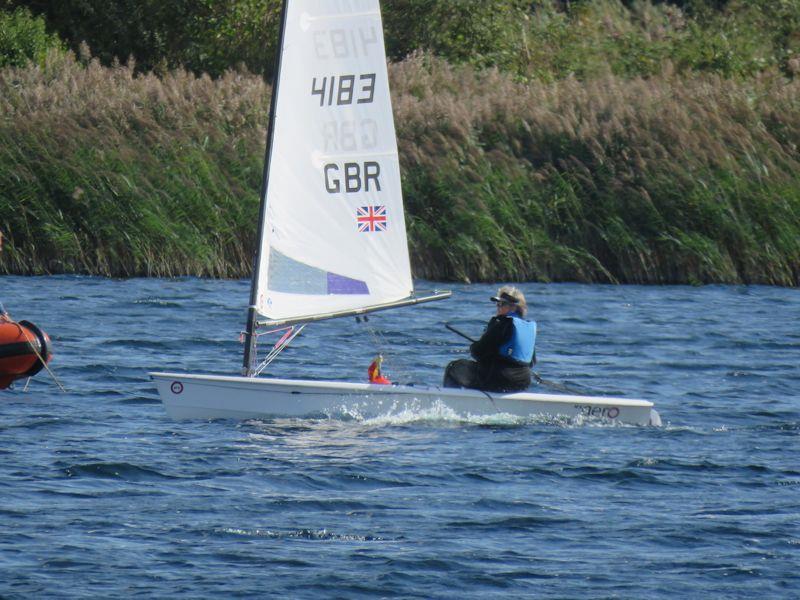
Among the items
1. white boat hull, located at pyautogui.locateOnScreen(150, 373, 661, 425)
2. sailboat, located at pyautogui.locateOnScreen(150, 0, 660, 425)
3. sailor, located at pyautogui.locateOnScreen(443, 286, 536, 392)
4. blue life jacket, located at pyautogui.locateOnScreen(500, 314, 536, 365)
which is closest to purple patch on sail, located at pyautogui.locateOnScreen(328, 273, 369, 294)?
sailboat, located at pyautogui.locateOnScreen(150, 0, 660, 425)

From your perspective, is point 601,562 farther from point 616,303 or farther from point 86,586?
point 616,303

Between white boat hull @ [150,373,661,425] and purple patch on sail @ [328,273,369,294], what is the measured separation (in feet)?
Answer: 3.66

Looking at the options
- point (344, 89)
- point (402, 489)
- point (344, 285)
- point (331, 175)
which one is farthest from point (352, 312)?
point (402, 489)

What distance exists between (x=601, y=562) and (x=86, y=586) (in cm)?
284

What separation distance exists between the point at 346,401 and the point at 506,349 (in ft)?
4.37

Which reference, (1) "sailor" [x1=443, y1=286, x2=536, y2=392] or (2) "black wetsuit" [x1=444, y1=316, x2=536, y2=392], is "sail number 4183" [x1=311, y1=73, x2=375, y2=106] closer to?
(1) "sailor" [x1=443, y1=286, x2=536, y2=392]

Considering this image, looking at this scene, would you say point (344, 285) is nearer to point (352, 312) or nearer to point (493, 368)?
point (352, 312)

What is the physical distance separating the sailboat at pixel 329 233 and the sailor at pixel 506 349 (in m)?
0.18

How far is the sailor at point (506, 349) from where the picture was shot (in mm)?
12375

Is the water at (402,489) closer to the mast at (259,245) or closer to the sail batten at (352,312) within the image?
the mast at (259,245)

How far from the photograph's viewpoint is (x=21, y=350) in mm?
13266

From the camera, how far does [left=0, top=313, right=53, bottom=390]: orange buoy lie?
1327 centimetres

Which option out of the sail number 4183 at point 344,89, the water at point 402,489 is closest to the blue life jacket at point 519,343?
the water at point 402,489

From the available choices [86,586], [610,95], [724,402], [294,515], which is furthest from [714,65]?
[86,586]
